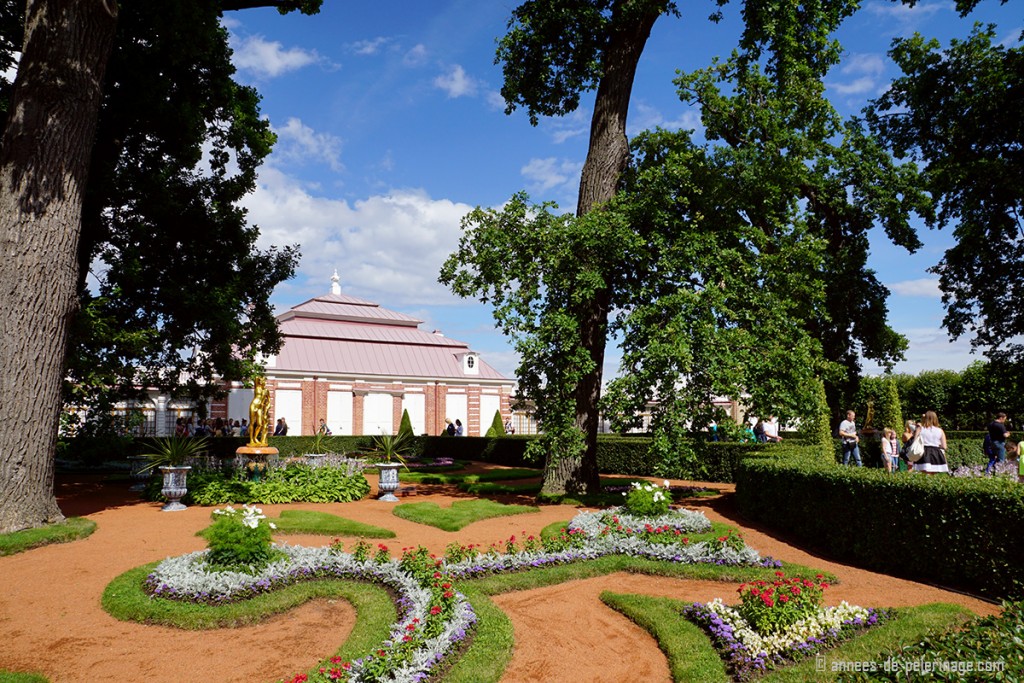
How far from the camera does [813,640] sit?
5461mm

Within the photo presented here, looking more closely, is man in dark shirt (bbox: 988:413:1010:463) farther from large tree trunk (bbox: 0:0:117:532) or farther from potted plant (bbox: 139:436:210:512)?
large tree trunk (bbox: 0:0:117:532)

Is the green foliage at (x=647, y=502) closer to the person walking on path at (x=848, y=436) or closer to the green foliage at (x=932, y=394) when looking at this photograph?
the person walking on path at (x=848, y=436)

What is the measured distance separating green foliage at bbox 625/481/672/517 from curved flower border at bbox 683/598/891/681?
433 centimetres

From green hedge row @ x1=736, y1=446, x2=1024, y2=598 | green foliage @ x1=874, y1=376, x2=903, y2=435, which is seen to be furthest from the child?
green foliage @ x1=874, y1=376, x2=903, y2=435

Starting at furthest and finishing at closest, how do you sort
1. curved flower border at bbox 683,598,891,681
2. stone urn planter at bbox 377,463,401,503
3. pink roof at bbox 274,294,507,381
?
pink roof at bbox 274,294,507,381 → stone urn planter at bbox 377,463,401,503 → curved flower border at bbox 683,598,891,681

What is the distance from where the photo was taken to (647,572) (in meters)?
8.23

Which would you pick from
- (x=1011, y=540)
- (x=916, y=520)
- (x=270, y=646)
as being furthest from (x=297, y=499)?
(x=1011, y=540)

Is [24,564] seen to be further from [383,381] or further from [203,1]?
[383,381]

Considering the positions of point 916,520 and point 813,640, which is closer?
point 813,640

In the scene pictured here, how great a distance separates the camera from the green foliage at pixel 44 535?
9023 mm

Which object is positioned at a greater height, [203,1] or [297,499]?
[203,1]

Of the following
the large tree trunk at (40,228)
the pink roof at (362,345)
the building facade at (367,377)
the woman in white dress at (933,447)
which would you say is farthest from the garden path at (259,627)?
the pink roof at (362,345)

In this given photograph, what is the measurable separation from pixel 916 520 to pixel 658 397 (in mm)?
5182

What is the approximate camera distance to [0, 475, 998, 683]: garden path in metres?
5.27
